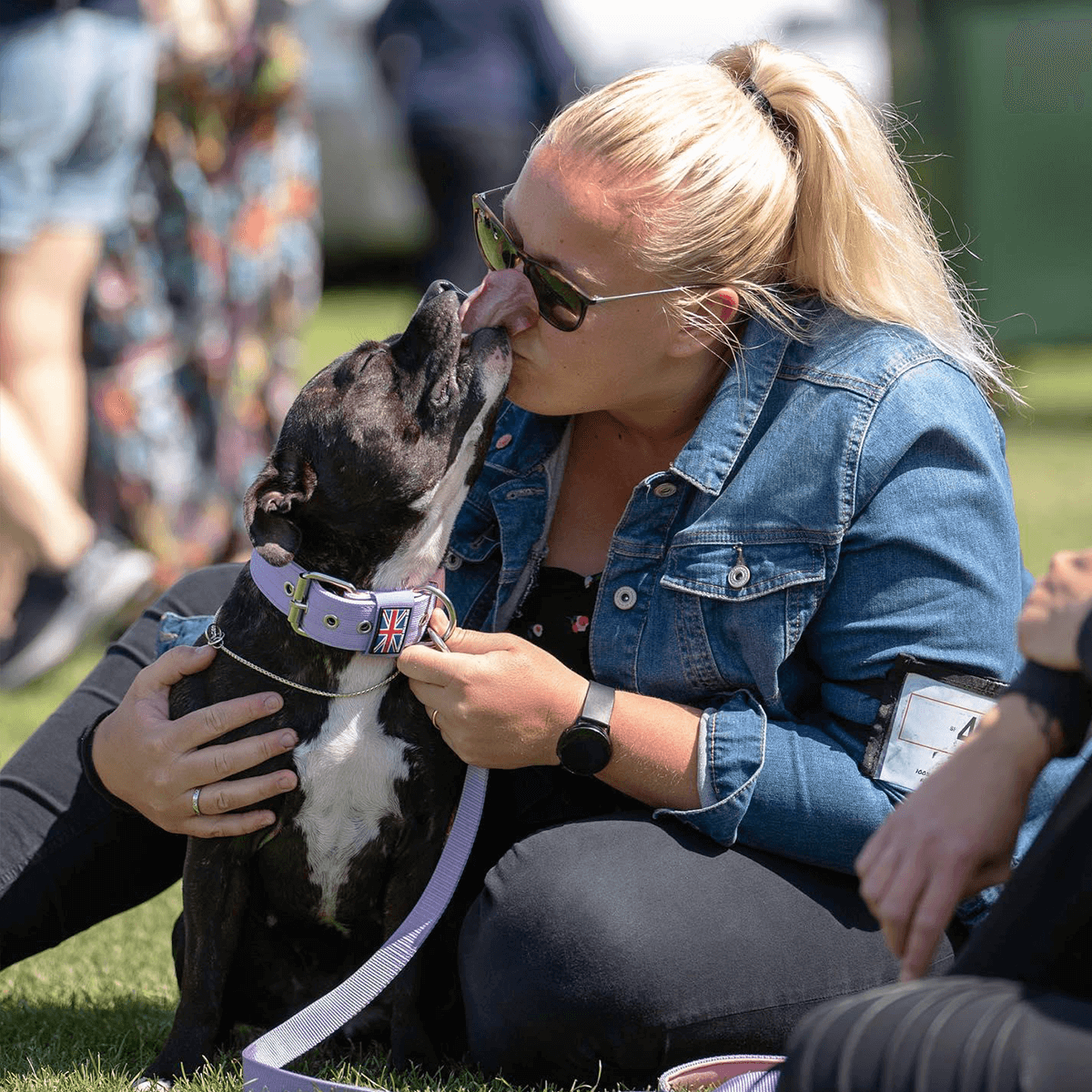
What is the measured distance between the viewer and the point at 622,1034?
7.80ft

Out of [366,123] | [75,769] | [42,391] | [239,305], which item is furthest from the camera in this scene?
[366,123]

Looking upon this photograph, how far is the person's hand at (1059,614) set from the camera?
1664 millimetres

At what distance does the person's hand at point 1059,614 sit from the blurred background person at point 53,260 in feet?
14.1

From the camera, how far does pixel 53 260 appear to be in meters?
→ 5.50

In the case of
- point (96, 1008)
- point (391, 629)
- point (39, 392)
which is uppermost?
point (391, 629)

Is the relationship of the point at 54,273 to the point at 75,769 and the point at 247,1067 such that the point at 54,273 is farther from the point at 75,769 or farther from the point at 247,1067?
the point at 247,1067

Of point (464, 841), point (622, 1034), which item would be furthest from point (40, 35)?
point (622, 1034)

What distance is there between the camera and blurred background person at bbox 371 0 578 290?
327 inches

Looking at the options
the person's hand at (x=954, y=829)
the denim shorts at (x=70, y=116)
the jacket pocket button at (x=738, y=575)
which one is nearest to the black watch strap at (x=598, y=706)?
the jacket pocket button at (x=738, y=575)

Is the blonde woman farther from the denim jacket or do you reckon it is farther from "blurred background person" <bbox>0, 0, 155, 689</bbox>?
"blurred background person" <bbox>0, 0, 155, 689</bbox>

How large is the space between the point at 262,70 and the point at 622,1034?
4604 mm

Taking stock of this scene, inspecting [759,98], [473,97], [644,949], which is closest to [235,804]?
[644,949]

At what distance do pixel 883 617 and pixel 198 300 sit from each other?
4131mm

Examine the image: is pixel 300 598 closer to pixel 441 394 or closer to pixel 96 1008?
pixel 441 394
